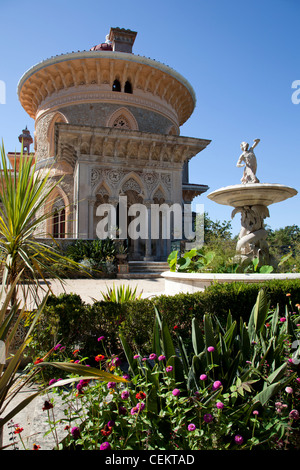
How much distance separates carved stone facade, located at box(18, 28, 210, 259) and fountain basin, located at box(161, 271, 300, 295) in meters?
9.18

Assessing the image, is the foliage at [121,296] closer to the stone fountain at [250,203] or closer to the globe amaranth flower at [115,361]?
the globe amaranth flower at [115,361]

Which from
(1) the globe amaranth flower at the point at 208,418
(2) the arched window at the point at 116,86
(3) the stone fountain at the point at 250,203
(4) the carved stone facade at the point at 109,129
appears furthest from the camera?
(2) the arched window at the point at 116,86

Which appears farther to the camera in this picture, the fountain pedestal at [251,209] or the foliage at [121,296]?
the fountain pedestal at [251,209]

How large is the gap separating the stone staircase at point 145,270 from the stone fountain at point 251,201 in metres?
6.02

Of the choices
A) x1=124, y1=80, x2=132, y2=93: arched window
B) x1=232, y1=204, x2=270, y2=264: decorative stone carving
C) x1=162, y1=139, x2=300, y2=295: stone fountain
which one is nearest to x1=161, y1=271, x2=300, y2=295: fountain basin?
x1=162, y1=139, x2=300, y2=295: stone fountain

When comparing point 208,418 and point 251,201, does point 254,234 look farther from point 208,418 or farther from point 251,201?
point 208,418

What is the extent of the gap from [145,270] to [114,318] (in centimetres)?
1068

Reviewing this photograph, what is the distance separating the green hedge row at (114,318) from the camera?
370 cm

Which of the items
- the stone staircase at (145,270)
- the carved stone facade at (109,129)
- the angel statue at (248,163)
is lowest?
the stone staircase at (145,270)

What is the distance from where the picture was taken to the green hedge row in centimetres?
370

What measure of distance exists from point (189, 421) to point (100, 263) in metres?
11.7

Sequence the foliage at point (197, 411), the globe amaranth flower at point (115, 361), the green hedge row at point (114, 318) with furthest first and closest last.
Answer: the green hedge row at point (114, 318)
the globe amaranth flower at point (115, 361)
the foliage at point (197, 411)

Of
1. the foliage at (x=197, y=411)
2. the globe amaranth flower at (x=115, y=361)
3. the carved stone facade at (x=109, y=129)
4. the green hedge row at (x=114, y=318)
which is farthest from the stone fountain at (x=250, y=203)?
the carved stone facade at (x=109, y=129)

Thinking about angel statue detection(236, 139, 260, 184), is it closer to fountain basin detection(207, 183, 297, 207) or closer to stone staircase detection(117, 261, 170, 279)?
fountain basin detection(207, 183, 297, 207)
